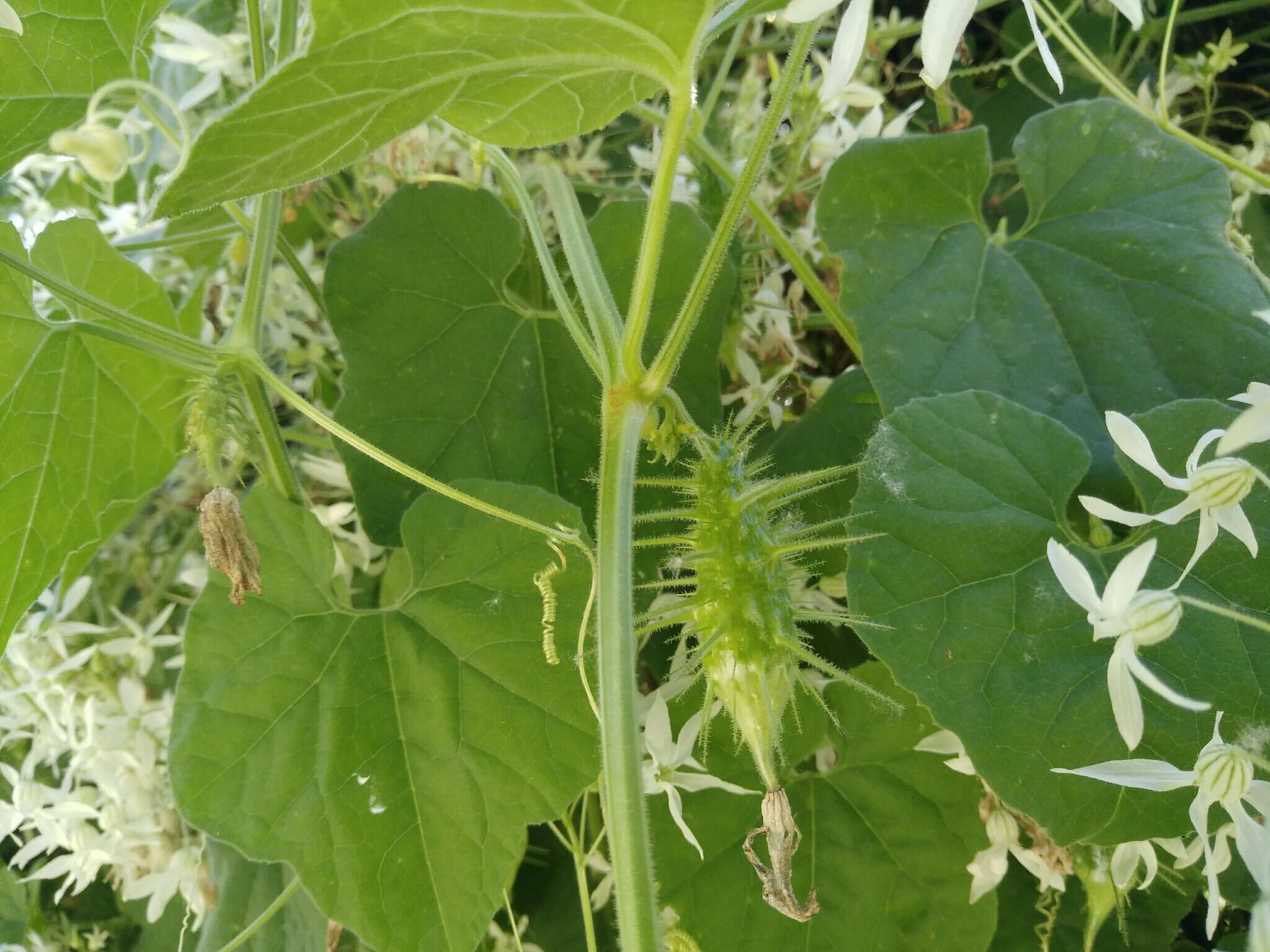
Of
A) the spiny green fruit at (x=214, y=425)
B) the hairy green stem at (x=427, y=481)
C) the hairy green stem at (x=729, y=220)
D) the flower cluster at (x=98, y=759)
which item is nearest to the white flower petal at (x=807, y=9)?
the hairy green stem at (x=729, y=220)

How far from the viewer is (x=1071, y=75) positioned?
0.97 metres

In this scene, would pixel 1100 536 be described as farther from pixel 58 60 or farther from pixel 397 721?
pixel 58 60

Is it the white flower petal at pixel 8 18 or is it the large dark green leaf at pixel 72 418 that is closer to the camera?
the white flower petal at pixel 8 18

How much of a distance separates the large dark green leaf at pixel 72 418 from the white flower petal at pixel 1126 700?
0.57 meters

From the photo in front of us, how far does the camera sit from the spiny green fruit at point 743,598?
14.9 inches

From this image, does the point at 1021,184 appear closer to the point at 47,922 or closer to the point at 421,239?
the point at 421,239

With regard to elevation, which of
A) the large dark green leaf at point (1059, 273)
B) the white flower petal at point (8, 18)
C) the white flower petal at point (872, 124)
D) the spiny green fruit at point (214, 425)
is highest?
the white flower petal at point (8, 18)

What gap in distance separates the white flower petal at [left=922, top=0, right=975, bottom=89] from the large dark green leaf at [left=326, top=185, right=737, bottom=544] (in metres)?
0.26

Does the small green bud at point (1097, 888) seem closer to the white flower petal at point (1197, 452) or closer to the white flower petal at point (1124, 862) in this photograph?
the white flower petal at point (1124, 862)

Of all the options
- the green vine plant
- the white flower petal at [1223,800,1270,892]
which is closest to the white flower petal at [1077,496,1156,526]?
the green vine plant

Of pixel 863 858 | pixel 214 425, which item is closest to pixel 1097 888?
pixel 863 858

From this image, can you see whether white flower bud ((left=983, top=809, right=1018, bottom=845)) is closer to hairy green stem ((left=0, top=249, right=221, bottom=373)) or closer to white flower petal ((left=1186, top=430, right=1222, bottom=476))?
white flower petal ((left=1186, top=430, right=1222, bottom=476))

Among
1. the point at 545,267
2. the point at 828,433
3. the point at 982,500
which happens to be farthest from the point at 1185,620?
the point at 545,267

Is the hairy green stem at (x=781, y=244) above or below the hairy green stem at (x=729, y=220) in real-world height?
below
